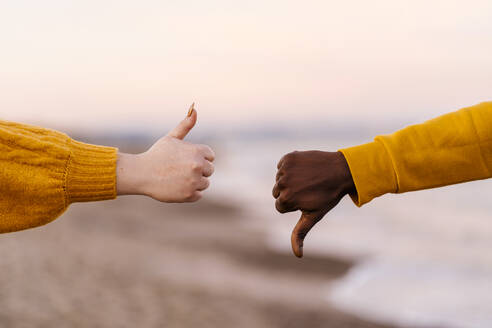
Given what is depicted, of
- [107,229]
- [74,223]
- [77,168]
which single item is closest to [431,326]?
[77,168]

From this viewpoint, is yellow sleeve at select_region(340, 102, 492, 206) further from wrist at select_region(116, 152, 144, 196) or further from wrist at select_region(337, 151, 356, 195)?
wrist at select_region(116, 152, 144, 196)

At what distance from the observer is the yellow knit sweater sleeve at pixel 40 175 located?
73.4 inches

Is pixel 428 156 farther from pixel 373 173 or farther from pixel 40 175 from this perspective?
pixel 40 175

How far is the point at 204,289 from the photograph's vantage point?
618cm

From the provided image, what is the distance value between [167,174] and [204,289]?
13.4ft

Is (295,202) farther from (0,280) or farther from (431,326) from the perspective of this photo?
(0,280)

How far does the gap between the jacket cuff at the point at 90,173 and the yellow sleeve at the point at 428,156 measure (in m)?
1.07

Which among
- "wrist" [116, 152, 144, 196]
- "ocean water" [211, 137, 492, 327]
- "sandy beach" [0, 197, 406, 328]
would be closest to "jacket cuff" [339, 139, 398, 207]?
"wrist" [116, 152, 144, 196]

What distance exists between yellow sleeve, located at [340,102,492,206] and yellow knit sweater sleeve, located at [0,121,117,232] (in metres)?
1.16

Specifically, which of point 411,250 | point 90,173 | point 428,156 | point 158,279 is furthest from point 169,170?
point 411,250

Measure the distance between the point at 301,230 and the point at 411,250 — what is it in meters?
6.02

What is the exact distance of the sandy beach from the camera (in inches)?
204

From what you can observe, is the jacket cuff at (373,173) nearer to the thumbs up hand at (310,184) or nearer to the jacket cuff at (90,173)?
the thumbs up hand at (310,184)

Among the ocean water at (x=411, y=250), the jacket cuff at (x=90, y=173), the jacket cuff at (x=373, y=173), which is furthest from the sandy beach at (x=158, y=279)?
the jacket cuff at (x=373, y=173)
